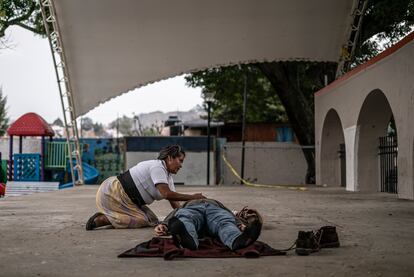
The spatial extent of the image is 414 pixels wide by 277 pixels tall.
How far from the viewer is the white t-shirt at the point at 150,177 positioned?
21.0ft

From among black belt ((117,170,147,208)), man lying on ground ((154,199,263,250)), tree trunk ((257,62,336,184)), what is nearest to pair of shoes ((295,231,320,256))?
man lying on ground ((154,199,263,250))

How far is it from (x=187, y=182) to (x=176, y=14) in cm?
921

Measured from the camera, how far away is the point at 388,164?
15719 mm

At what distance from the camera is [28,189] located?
2217 centimetres

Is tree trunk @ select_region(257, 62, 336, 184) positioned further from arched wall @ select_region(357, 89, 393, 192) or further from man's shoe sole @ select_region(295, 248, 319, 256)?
man's shoe sole @ select_region(295, 248, 319, 256)

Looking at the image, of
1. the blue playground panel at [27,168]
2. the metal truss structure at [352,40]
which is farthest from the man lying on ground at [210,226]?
the blue playground panel at [27,168]

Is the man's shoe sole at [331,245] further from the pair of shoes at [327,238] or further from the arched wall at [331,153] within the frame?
the arched wall at [331,153]

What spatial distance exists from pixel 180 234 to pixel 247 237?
1.75 feet

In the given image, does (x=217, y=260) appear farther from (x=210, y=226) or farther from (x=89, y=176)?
(x=89, y=176)

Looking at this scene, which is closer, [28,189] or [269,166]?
[28,189]

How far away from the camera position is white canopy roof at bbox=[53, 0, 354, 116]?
17.4m

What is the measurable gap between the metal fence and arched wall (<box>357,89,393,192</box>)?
0.15 m

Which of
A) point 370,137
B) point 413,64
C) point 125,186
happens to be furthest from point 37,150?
point 125,186

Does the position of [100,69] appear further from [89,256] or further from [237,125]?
[237,125]
